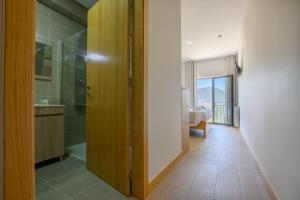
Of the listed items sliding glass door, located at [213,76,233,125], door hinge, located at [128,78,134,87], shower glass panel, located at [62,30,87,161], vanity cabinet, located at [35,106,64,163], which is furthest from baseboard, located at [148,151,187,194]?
sliding glass door, located at [213,76,233,125]

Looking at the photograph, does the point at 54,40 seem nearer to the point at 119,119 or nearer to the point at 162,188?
the point at 119,119

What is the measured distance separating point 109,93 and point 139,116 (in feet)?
1.38

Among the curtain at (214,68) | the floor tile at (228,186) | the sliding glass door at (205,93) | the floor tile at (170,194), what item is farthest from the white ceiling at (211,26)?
the floor tile at (170,194)

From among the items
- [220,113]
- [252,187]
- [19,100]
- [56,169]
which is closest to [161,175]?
[252,187]

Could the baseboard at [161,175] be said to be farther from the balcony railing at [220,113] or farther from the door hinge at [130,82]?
the balcony railing at [220,113]

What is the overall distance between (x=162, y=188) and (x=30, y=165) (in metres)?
1.20

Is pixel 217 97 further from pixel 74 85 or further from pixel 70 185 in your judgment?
pixel 70 185

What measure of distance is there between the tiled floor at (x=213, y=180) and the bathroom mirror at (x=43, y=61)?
222 cm

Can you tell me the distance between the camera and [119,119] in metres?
1.30

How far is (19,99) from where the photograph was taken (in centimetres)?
51

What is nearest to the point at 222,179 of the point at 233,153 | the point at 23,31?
the point at 233,153

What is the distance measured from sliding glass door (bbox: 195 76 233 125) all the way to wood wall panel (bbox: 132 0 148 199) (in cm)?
453

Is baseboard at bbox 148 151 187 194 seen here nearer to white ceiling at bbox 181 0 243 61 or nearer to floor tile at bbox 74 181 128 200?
floor tile at bbox 74 181 128 200

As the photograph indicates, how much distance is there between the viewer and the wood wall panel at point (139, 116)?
1.22 metres
